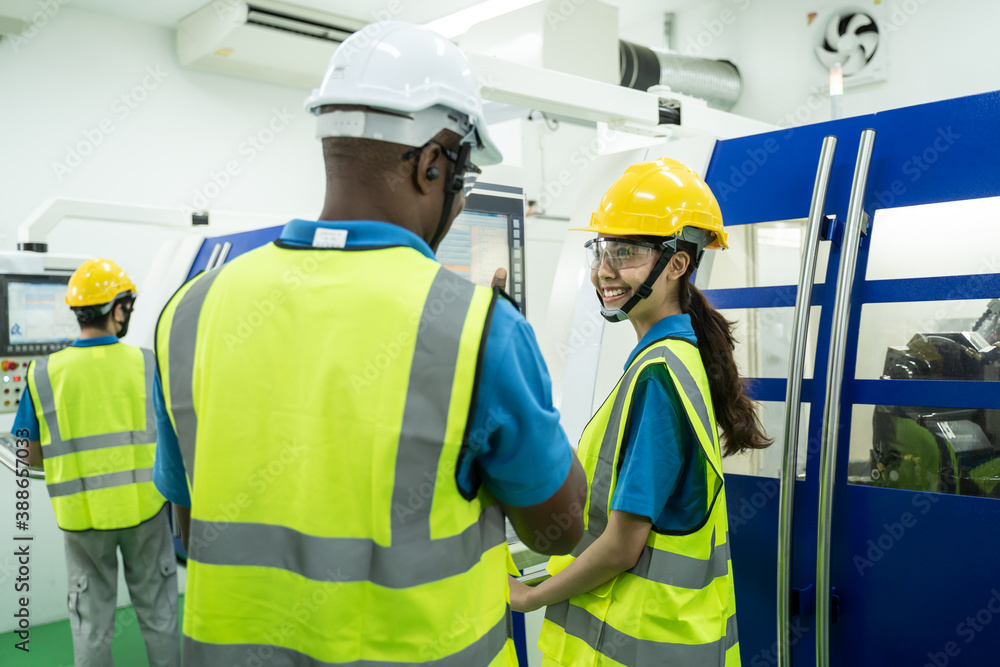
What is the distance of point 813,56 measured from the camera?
447 centimetres

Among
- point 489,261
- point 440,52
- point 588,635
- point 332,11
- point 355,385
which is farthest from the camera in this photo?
point 332,11

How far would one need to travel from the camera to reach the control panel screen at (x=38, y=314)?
3553 millimetres

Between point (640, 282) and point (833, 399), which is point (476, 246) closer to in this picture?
point (640, 282)

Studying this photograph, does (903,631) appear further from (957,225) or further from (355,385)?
(355,385)

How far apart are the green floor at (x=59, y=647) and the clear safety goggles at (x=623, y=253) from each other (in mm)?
3507

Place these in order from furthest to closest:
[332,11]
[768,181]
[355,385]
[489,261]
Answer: [332,11]
[489,261]
[768,181]
[355,385]

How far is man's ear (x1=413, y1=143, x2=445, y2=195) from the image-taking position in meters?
0.94

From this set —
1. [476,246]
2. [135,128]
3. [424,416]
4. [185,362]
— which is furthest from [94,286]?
[424,416]

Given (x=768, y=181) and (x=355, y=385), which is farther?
(x=768, y=181)

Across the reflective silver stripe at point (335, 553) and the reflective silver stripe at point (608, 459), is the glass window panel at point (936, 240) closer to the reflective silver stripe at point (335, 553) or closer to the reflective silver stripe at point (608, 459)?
the reflective silver stripe at point (608, 459)

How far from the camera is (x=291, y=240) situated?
925 millimetres

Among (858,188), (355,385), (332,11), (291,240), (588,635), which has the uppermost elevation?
(332,11)

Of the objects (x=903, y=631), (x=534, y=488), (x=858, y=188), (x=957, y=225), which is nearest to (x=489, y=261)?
(x=858, y=188)

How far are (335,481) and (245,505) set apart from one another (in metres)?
0.12
